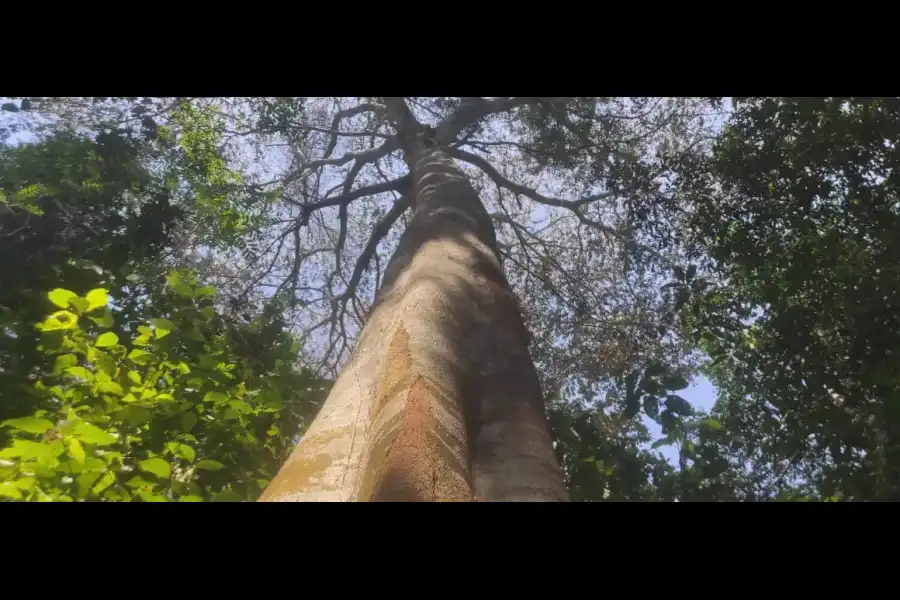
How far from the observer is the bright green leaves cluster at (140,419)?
151 centimetres

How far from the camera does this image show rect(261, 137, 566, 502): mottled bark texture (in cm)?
121

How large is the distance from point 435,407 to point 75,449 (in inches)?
36.5

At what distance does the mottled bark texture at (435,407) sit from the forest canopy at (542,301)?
12.4 inches

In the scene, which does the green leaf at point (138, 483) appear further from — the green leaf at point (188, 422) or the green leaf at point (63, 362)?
the green leaf at point (63, 362)

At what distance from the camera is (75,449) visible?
4.81ft

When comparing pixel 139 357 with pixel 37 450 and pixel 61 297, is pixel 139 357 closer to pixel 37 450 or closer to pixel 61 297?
pixel 61 297
